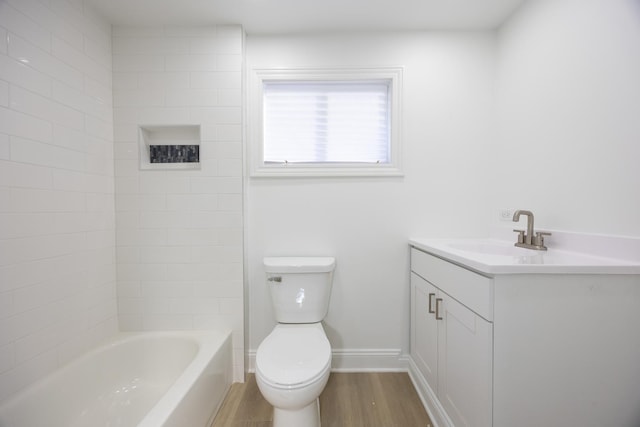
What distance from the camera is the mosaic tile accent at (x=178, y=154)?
1.70 metres

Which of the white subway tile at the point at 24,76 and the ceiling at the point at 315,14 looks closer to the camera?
the white subway tile at the point at 24,76

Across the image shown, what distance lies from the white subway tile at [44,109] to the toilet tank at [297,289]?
1298 millimetres

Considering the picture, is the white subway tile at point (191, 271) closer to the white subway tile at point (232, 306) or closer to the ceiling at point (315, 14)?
the white subway tile at point (232, 306)

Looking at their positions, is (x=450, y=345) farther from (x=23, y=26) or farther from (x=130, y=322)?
(x=23, y=26)

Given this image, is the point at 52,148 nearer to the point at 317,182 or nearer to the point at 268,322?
the point at 317,182

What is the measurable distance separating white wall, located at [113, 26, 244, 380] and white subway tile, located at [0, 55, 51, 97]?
0.41 m

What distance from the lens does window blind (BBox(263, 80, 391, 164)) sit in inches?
71.9

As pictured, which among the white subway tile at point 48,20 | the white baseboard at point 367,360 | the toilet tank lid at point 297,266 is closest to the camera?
the white subway tile at point 48,20

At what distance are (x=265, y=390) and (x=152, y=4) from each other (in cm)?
213

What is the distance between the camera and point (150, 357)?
1.57 metres

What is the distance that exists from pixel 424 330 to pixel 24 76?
93.4 inches

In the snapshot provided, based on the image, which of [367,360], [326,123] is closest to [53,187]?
[326,123]

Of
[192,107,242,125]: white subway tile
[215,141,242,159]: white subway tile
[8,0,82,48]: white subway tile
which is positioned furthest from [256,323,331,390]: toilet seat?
[8,0,82,48]: white subway tile

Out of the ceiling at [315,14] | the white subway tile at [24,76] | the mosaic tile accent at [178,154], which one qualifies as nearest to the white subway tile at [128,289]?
the mosaic tile accent at [178,154]
